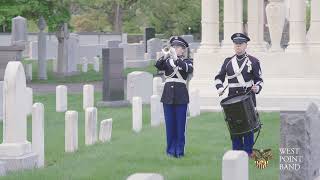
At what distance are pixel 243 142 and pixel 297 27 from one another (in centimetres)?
1087

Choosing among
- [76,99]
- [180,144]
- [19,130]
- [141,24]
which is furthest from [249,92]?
[141,24]

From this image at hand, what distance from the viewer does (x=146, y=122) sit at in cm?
1992

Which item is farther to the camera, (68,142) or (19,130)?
(68,142)

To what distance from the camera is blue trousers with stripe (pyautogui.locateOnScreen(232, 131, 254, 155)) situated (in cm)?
1271

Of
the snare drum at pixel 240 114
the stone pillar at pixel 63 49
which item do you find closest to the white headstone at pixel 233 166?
the snare drum at pixel 240 114

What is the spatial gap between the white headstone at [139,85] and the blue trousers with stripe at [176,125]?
37.9 ft

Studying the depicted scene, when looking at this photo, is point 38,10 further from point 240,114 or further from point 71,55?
point 240,114

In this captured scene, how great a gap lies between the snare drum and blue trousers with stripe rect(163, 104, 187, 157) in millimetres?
1182

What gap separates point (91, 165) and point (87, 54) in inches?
1626

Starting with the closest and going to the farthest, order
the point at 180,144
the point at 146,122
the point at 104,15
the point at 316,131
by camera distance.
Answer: the point at 316,131
the point at 180,144
the point at 146,122
the point at 104,15

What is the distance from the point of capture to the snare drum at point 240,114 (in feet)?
39.9

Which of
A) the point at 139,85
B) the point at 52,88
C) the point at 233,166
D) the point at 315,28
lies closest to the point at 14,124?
the point at 233,166

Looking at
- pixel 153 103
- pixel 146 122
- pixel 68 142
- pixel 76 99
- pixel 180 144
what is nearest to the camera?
pixel 180 144

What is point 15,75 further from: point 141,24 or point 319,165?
point 141,24
